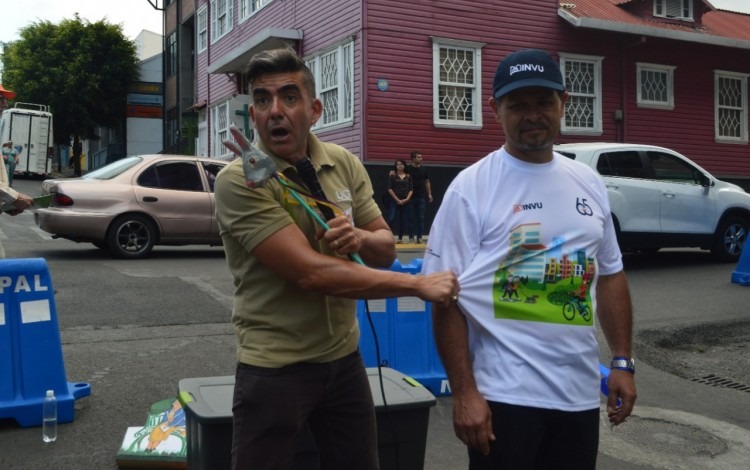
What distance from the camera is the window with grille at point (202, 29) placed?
27.9m

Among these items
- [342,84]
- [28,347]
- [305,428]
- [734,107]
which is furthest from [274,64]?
[734,107]

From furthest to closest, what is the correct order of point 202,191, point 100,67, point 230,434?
point 100,67 → point 202,191 → point 230,434

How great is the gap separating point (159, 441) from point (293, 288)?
2.19m

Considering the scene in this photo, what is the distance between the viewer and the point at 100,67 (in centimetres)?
4244

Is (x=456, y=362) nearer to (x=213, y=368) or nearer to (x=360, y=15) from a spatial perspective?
(x=213, y=368)

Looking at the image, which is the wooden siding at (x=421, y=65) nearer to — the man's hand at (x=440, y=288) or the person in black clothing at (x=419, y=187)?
the person in black clothing at (x=419, y=187)

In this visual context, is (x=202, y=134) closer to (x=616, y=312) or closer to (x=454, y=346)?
(x=616, y=312)

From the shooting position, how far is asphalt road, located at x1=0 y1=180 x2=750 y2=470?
4.54 meters

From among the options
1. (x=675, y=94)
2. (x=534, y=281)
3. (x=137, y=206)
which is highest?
(x=675, y=94)

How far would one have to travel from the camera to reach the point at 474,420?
226 cm

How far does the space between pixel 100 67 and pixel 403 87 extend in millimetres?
30102

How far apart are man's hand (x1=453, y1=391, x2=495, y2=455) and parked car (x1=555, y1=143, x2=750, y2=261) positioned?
30.0 ft

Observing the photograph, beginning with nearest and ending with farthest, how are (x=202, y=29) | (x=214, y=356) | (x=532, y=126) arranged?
(x=532, y=126)
(x=214, y=356)
(x=202, y=29)

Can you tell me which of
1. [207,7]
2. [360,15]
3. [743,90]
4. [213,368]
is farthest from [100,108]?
[213,368]
